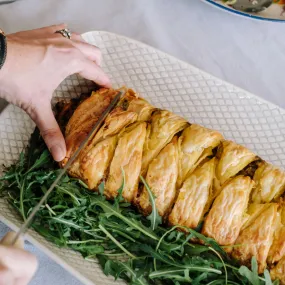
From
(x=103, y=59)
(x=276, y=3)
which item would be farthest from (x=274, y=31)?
(x=103, y=59)

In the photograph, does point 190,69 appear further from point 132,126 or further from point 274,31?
point 274,31

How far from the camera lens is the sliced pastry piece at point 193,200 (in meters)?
1.10

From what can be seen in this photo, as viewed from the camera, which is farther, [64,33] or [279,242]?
[64,33]

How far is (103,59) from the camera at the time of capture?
4.65ft

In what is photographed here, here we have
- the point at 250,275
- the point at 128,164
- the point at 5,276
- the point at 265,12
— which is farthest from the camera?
the point at 265,12

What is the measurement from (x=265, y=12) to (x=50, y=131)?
758 millimetres

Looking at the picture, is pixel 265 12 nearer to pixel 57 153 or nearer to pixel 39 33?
pixel 39 33

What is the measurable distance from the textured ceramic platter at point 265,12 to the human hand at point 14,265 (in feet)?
3.03

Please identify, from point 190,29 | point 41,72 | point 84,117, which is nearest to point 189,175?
point 84,117

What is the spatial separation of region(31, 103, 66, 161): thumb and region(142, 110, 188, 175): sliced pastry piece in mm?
176

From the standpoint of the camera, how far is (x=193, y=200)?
111cm

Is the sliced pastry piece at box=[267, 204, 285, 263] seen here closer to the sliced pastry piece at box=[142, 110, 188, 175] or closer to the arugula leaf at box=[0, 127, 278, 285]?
the arugula leaf at box=[0, 127, 278, 285]

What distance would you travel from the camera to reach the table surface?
1536 mm

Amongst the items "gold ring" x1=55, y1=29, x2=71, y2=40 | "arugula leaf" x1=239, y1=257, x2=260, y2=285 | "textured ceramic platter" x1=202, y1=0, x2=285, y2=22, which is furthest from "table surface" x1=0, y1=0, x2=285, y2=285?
"arugula leaf" x1=239, y1=257, x2=260, y2=285
